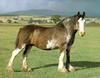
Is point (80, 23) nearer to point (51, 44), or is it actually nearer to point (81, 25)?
point (81, 25)

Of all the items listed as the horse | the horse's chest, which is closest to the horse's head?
the horse

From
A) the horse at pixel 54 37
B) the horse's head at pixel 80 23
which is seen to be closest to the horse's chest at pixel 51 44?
the horse at pixel 54 37

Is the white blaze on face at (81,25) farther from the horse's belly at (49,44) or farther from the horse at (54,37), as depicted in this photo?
the horse's belly at (49,44)

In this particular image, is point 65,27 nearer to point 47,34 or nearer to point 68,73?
point 47,34

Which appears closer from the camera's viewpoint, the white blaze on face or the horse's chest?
the white blaze on face

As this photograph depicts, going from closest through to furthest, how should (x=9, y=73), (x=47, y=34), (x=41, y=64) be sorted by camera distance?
(x=9, y=73) < (x=47, y=34) < (x=41, y=64)

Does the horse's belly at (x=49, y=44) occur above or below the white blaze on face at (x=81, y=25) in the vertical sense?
below

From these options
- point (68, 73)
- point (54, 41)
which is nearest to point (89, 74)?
point (68, 73)

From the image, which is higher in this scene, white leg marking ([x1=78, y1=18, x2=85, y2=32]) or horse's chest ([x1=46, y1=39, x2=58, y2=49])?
white leg marking ([x1=78, y1=18, x2=85, y2=32])

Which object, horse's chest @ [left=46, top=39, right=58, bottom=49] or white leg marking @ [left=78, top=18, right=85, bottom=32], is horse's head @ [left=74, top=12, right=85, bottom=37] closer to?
white leg marking @ [left=78, top=18, right=85, bottom=32]

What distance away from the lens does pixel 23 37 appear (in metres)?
15.8

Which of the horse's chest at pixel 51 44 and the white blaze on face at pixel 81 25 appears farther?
the horse's chest at pixel 51 44

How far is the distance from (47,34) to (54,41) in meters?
0.46

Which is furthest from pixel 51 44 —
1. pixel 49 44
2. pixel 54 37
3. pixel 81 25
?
pixel 81 25
